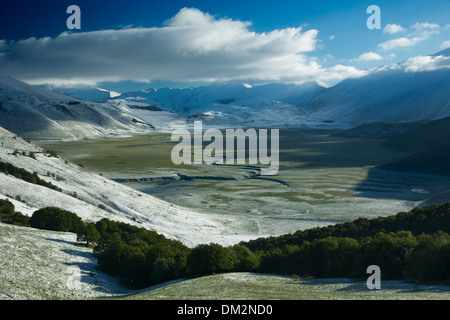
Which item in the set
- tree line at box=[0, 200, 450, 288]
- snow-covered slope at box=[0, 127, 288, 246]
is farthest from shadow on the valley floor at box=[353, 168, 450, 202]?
tree line at box=[0, 200, 450, 288]

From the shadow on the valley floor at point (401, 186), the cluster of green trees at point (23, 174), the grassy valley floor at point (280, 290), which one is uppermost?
the cluster of green trees at point (23, 174)

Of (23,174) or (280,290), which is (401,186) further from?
(23,174)

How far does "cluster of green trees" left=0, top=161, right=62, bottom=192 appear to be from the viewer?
64062 mm

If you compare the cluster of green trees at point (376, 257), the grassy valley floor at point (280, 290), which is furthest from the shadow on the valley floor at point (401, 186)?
the grassy valley floor at point (280, 290)

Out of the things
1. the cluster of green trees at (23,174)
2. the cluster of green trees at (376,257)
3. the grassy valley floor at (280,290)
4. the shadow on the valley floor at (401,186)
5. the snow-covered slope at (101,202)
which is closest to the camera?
the grassy valley floor at (280,290)

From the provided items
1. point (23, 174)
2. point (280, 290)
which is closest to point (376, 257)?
point (280, 290)

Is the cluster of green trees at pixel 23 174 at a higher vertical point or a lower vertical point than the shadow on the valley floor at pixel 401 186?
higher

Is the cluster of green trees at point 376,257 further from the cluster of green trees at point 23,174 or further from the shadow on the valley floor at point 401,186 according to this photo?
the shadow on the valley floor at point 401,186

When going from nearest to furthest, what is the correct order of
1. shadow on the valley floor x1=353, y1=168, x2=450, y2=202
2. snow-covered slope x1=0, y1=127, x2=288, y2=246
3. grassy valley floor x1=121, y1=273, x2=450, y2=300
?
grassy valley floor x1=121, y1=273, x2=450, y2=300, snow-covered slope x1=0, y1=127, x2=288, y2=246, shadow on the valley floor x1=353, y1=168, x2=450, y2=202

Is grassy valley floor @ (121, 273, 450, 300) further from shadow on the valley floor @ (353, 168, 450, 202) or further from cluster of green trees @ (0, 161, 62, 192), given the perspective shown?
shadow on the valley floor @ (353, 168, 450, 202)

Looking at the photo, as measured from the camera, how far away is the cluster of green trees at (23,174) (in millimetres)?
64062
